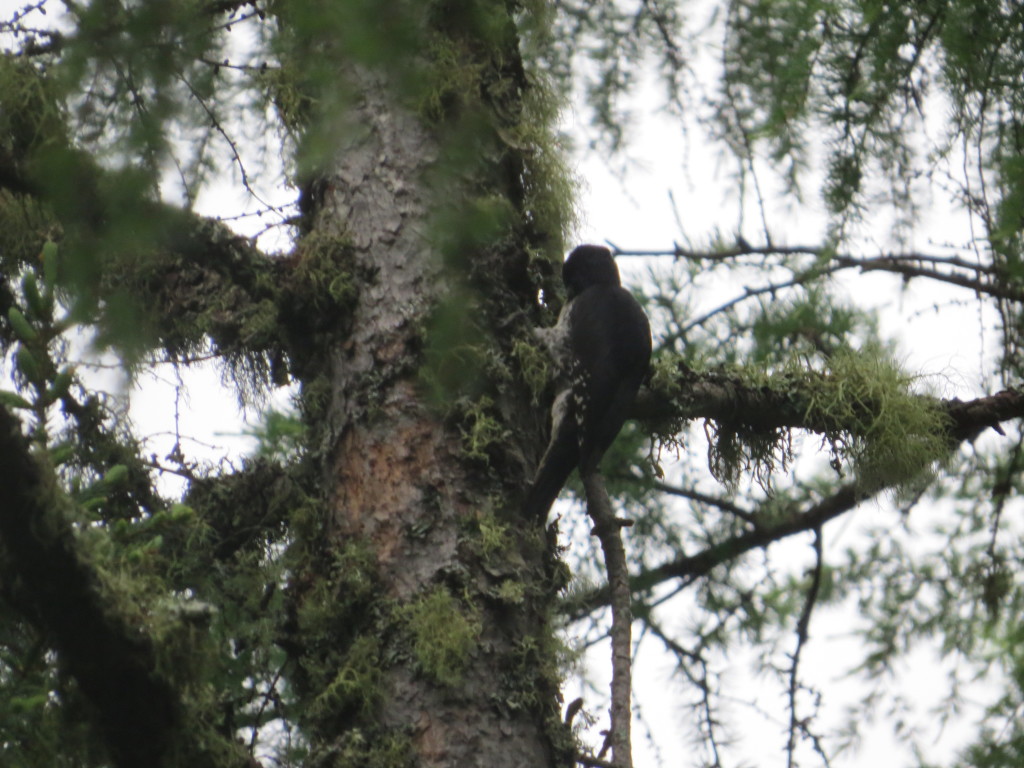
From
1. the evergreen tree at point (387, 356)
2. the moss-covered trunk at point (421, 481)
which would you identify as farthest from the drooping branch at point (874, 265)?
the moss-covered trunk at point (421, 481)

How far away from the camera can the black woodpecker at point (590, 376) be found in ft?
10.6

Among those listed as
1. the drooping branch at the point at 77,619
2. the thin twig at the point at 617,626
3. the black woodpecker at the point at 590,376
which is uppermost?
the black woodpecker at the point at 590,376

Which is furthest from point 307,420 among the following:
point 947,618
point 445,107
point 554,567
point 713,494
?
point 947,618

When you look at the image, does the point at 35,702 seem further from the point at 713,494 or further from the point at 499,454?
the point at 713,494

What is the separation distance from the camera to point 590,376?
3.91 meters

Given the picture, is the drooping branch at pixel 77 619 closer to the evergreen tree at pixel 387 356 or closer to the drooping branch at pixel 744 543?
the evergreen tree at pixel 387 356

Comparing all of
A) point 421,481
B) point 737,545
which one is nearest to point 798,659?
point 737,545

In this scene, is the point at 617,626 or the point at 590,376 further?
the point at 590,376

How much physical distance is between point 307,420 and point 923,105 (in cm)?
233

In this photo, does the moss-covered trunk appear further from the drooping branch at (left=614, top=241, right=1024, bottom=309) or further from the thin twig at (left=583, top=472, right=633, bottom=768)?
the drooping branch at (left=614, top=241, right=1024, bottom=309)

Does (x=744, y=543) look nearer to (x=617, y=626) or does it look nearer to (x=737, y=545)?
(x=737, y=545)

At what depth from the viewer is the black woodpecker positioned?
323 centimetres

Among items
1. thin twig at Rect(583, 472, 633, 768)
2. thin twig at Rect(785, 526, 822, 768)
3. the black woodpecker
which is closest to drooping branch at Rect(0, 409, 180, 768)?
thin twig at Rect(583, 472, 633, 768)

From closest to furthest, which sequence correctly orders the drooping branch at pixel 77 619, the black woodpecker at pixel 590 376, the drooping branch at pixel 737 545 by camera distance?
1. the drooping branch at pixel 77 619
2. the black woodpecker at pixel 590 376
3. the drooping branch at pixel 737 545
